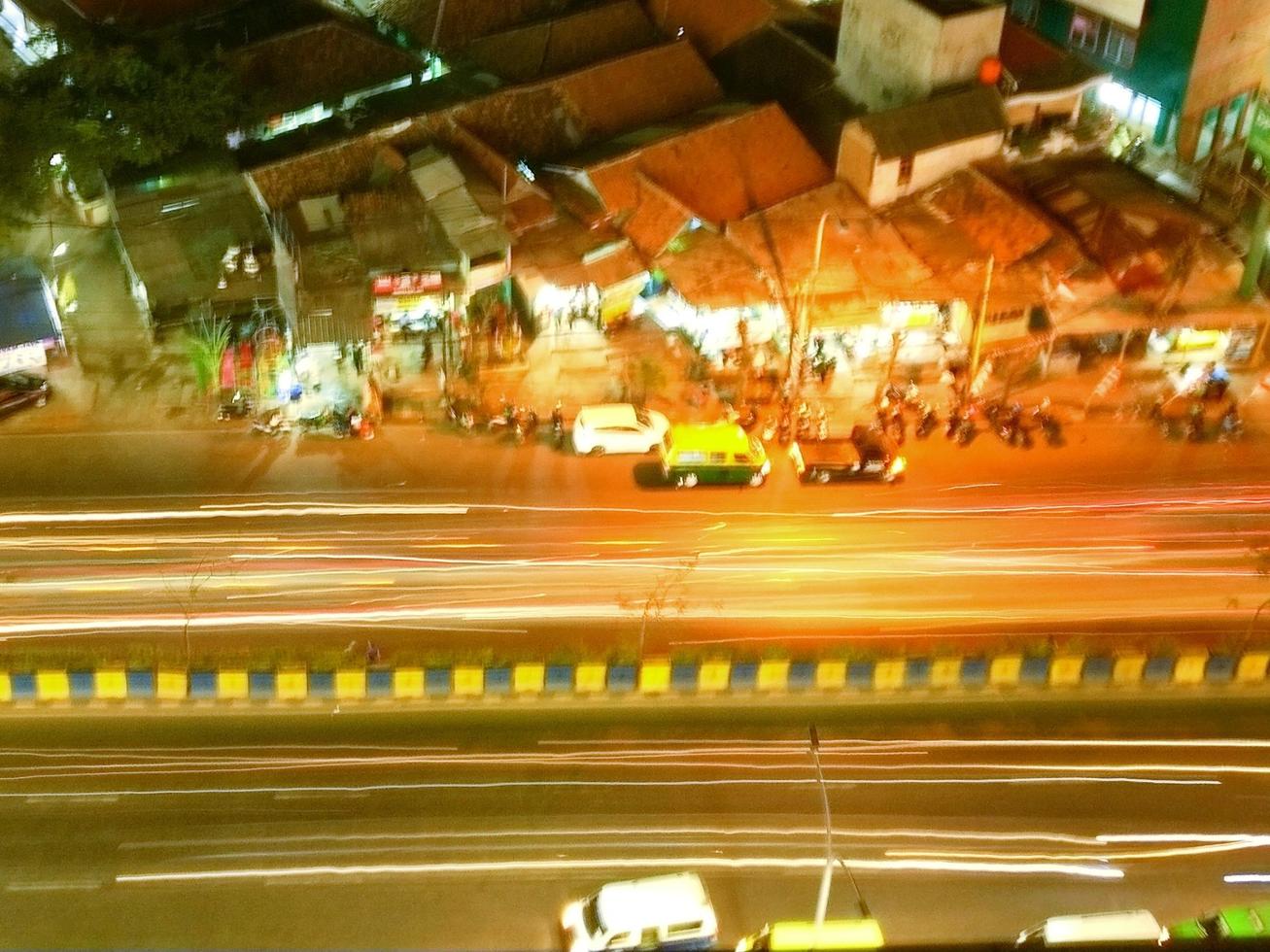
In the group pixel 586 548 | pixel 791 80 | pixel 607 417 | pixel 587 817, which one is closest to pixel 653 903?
pixel 587 817

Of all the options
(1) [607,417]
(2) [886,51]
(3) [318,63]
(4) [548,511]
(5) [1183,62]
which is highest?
(5) [1183,62]

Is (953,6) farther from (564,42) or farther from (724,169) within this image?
(564,42)

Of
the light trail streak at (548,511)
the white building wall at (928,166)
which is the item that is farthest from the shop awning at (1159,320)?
the white building wall at (928,166)

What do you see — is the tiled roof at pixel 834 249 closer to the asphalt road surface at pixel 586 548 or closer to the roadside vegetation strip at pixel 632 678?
the asphalt road surface at pixel 586 548

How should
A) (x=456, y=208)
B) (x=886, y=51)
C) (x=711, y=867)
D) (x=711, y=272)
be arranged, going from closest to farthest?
(x=711, y=867)
(x=711, y=272)
(x=456, y=208)
(x=886, y=51)

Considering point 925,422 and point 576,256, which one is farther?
point 576,256

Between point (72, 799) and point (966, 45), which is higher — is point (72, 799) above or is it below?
below

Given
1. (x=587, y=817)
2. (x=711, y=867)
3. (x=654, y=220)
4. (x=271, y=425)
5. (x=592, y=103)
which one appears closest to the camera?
(x=711, y=867)
